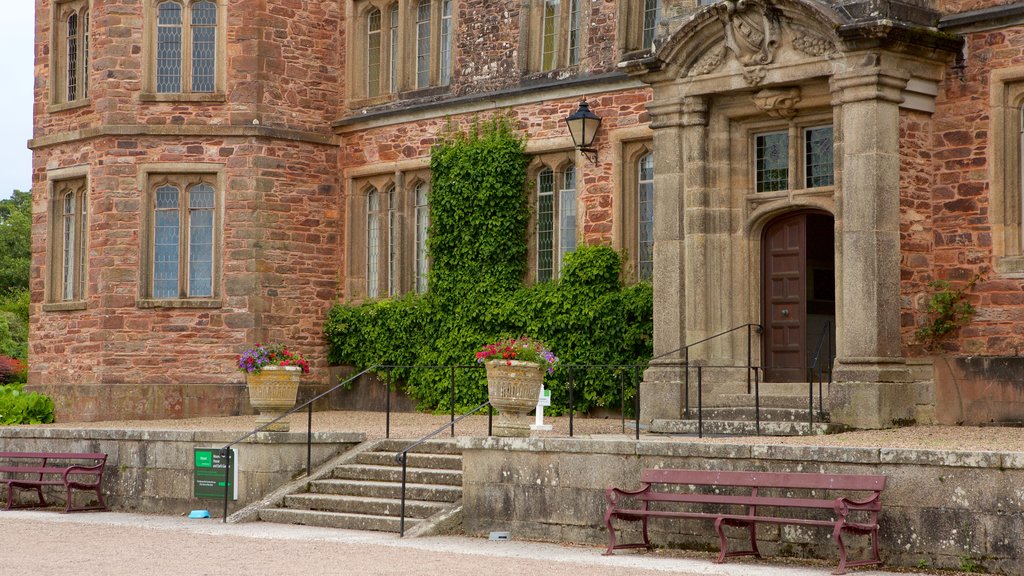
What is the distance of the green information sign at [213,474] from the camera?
16.9 m

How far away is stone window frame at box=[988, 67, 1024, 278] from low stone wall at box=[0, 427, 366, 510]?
7.38 metres

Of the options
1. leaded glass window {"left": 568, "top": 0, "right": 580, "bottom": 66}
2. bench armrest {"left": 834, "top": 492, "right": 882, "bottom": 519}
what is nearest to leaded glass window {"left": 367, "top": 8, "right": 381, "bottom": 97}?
leaded glass window {"left": 568, "top": 0, "right": 580, "bottom": 66}

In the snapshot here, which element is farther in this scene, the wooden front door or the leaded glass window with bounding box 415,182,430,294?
the leaded glass window with bounding box 415,182,430,294

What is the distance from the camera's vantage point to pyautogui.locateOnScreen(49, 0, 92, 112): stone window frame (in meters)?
24.6

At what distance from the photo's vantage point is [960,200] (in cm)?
1705

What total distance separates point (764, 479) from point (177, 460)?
7522mm

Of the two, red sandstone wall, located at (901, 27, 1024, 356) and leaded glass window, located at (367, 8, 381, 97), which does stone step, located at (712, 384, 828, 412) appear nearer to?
red sandstone wall, located at (901, 27, 1024, 356)

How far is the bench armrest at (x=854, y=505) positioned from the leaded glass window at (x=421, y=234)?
41.4 feet

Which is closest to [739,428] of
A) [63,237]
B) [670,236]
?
[670,236]

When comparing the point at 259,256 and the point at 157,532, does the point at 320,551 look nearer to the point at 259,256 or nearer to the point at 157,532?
the point at 157,532

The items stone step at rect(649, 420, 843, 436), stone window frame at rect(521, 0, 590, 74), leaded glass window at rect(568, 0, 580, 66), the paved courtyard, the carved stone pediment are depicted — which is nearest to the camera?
the paved courtyard

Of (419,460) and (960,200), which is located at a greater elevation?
(960,200)

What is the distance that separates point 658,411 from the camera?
721 inches

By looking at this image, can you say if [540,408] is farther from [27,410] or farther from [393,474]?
[27,410]
